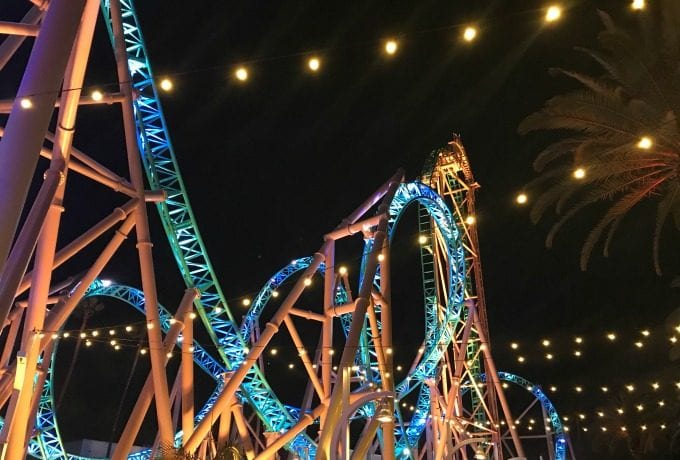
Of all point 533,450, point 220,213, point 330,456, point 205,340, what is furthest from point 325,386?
point 533,450

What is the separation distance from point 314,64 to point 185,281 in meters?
10.6

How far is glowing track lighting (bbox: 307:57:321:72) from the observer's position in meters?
8.86

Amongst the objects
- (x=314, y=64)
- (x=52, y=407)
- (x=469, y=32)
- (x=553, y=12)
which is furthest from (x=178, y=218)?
(x=553, y=12)

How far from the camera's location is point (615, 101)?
10805 mm

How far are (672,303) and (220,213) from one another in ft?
73.4

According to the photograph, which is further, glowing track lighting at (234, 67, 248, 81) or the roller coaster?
glowing track lighting at (234, 67, 248, 81)

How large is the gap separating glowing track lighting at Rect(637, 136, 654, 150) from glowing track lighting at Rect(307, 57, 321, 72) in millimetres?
5302

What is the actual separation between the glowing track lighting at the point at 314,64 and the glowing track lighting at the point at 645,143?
5.30 m

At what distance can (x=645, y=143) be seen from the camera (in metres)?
9.95

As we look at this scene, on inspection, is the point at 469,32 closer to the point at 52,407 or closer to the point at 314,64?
the point at 314,64

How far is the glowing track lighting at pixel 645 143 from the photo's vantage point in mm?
9938

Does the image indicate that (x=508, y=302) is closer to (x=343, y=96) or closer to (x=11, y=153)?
(x=343, y=96)

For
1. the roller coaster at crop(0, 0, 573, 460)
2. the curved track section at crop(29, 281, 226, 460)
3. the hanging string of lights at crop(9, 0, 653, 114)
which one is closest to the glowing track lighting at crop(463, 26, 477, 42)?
the hanging string of lights at crop(9, 0, 653, 114)

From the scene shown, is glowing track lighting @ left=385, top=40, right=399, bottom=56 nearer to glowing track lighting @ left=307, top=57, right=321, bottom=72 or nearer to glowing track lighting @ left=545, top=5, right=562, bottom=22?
glowing track lighting @ left=307, top=57, right=321, bottom=72
